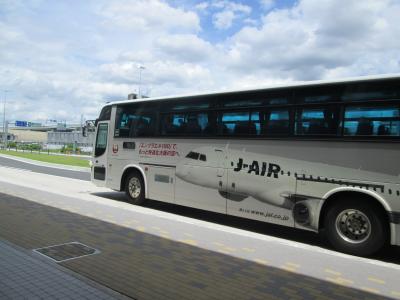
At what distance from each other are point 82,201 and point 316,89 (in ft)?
23.9

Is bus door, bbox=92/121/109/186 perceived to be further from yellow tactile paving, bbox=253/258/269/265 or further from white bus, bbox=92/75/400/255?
yellow tactile paving, bbox=253/258/269/265

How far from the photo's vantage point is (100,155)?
12633mm

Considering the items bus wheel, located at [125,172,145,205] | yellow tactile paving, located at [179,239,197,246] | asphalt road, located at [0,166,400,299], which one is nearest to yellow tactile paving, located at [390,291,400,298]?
asphalt road, located at [0,166,400,299]

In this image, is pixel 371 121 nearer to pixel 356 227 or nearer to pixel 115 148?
pixel 356 227

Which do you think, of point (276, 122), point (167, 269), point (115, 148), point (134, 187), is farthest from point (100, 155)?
point (167, 269)

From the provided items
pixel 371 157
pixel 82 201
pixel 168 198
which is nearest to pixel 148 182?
pixel 168 198

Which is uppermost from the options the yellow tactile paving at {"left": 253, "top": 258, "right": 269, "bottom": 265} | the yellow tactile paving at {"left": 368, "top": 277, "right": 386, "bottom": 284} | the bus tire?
the bus tire

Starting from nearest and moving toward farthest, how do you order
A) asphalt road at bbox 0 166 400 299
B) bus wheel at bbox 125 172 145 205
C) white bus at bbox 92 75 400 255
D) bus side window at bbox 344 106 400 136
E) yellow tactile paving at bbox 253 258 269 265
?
asphalt road at bbox 0 166 400 299
yellow tactile paving at bbox 253 258 269 265
bus side window at bbox 344 106 400 136
white bus at bbox 92 75 400 255
bus wheel at bbox 125 172 145 205

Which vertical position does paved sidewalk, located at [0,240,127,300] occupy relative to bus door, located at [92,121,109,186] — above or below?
below

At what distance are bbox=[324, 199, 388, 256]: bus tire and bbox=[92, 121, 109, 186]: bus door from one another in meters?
7.65


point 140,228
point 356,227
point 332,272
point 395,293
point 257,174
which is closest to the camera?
point 395,293

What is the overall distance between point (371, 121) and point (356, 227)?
1.95 m

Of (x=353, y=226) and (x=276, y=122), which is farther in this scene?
(x=276, y=122)

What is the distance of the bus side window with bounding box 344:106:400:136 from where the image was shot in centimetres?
656
